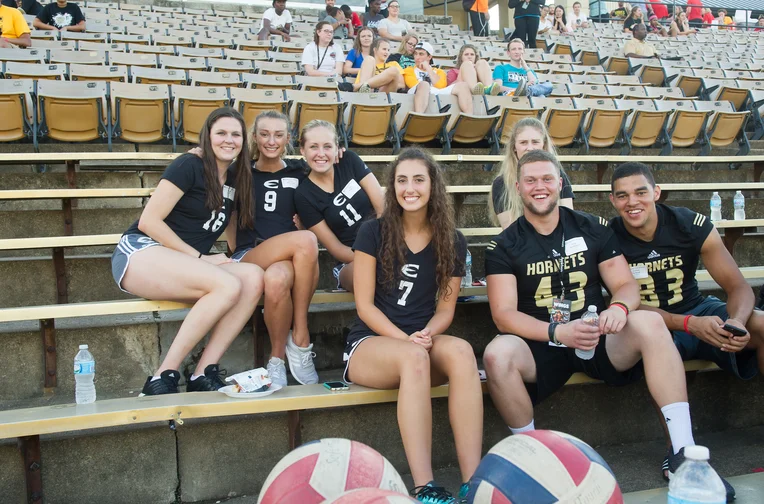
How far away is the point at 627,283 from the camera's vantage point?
9.41 ft

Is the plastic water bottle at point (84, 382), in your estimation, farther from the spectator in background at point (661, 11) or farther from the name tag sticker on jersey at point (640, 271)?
the spectator in background at point (661, 11)

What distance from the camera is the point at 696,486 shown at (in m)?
1.70

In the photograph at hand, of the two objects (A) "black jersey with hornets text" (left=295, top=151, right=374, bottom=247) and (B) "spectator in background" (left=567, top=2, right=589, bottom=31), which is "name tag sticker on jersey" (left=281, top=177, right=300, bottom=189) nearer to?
(A) "black jersey with hornets text" (left=295, top=151, right=374, bottom=247)

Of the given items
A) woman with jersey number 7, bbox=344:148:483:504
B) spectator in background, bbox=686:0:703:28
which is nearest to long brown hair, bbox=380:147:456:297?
woman with jersey number 7, bbox=344:148:483:504

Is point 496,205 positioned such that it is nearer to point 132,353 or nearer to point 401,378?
point 401,378

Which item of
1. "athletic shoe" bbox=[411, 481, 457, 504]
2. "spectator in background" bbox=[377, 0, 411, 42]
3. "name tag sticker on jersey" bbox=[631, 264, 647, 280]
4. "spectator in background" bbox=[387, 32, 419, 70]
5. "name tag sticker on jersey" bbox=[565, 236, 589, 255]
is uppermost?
"spectator in background" bbox=[377, 0, 411, 42]

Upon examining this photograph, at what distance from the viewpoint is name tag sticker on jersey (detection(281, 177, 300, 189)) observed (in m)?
3.52

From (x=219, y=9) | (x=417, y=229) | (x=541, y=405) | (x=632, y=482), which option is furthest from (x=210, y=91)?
(x=219, y=9)

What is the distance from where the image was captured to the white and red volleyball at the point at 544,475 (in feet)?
5.16

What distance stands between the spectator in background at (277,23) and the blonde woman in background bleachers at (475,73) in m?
4.05

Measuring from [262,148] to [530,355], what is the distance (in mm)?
1677

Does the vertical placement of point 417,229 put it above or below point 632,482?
above

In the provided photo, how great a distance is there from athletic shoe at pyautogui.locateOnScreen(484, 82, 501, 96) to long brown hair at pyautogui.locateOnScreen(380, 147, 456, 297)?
4997 mm

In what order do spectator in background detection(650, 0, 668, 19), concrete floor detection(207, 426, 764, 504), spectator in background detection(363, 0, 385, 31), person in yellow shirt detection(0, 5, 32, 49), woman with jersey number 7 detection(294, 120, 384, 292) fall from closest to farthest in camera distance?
1. concrete floor detection(207, 426, 764, 504)
2. woman with jersey number 7 detection(294, 120, 384, 292)
3. person in yellow shirt detection(0, 5, 32, 49)
4. spectator in background detection(363, 0, 385, 31)
5. spectator in background detection(650, 0, 668, 19)
